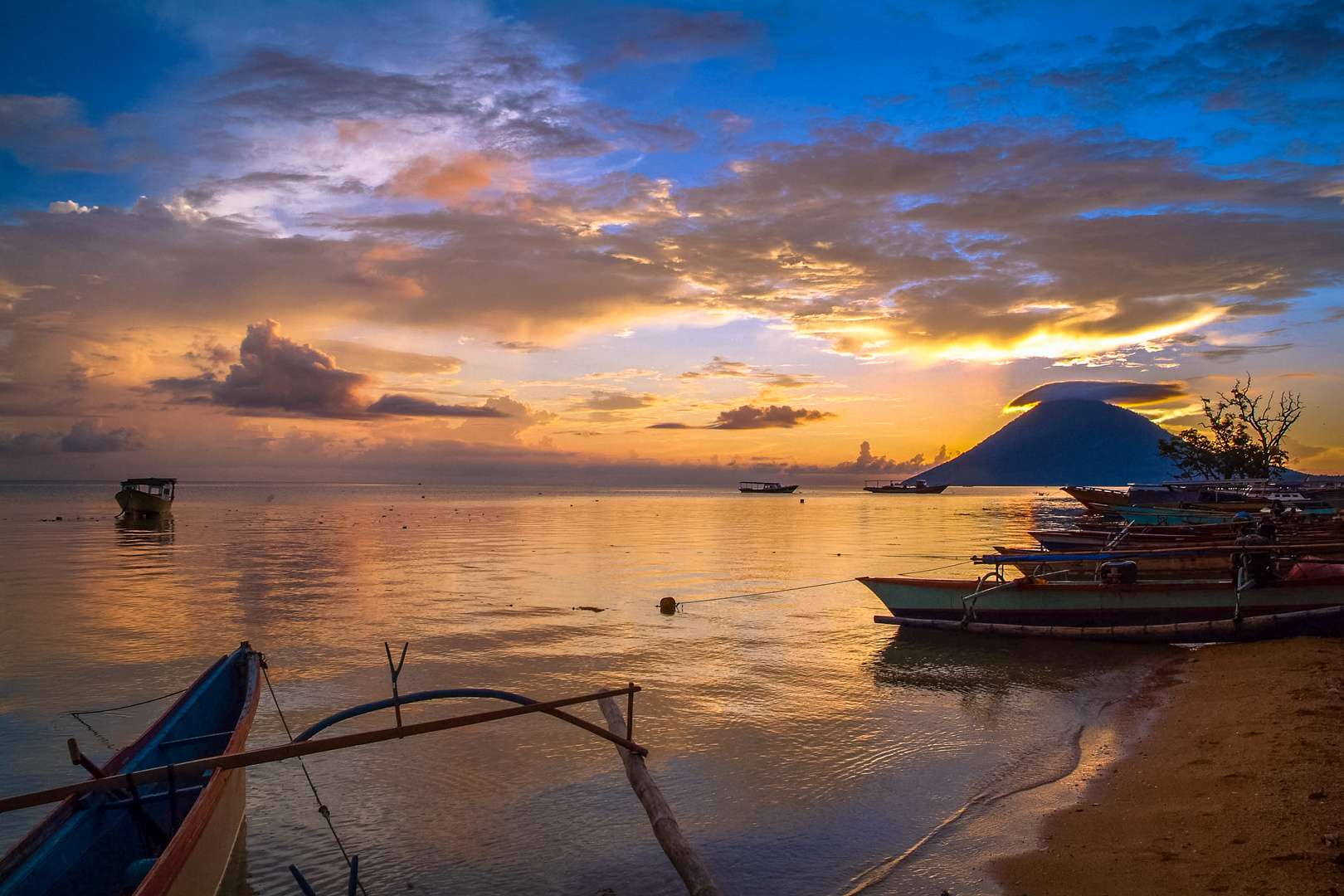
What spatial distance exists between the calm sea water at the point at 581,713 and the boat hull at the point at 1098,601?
865 mm

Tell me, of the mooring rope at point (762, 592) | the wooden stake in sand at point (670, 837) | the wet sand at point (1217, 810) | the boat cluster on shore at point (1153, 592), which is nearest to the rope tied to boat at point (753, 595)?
the mooring rope at point (762, 592)

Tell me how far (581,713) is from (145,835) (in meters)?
6.60

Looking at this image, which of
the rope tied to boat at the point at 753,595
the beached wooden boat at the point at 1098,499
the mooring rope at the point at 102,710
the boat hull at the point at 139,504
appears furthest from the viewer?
the boat hull at the point at 139,504

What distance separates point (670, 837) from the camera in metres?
6.09

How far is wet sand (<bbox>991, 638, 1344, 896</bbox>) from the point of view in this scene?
6.07 m

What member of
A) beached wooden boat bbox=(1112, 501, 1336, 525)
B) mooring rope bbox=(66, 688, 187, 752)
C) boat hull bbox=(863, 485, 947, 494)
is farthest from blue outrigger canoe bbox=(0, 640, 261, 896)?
boat hull bbox=(863, 485, 947, 494)

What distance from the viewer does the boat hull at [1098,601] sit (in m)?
15.5

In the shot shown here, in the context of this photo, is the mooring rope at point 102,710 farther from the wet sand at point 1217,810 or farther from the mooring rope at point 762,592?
the mooring rope at point 762,592

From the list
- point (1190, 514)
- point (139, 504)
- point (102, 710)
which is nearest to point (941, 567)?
point (1190, 514)

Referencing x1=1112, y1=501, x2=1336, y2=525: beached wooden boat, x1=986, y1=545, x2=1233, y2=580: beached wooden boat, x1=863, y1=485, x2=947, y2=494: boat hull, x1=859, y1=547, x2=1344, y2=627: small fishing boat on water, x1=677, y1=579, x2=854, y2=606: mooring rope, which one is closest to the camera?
x1=859, y1=547, x2=1344, y2=627: small fishing boat on water

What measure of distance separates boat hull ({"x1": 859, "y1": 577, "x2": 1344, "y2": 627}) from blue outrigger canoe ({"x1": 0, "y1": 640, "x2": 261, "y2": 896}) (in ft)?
50.2

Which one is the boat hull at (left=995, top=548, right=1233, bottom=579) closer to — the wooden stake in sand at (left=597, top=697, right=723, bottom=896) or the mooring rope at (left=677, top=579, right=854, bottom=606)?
the mooring rope at (left=677, top=579, right=854, bottom=606)

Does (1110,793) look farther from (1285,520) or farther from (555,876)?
(1285,520)

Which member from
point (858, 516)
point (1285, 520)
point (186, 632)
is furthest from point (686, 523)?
point (186, 632)
